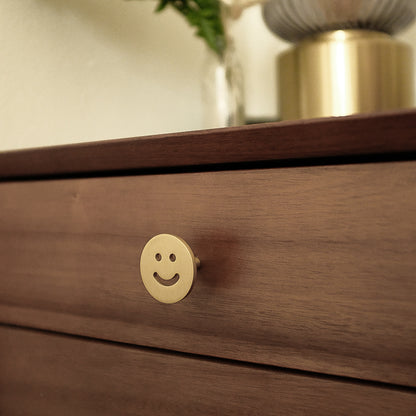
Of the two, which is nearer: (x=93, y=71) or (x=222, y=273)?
(x=222, y=273)

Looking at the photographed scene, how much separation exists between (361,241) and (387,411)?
124mm

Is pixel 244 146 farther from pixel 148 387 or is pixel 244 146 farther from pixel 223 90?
Answer: pixel 223 90

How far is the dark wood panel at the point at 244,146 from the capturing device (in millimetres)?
281

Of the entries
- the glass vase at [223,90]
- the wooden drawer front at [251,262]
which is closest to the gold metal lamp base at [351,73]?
the glass vase at [223,90]

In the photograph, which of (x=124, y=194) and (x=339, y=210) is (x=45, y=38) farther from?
(x=339, y=210)

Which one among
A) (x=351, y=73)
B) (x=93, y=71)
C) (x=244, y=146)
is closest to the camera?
(x=244, y=146)

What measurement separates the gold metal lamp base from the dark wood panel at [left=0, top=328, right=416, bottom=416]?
0.38m

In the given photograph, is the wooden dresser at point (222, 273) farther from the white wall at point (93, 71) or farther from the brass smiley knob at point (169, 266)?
the white wall at point (93, 71)

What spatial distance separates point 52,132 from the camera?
70cm

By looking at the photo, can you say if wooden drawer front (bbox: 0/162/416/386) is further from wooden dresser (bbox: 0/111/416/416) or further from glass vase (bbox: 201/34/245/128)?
glass vase (bbox: 201/34/245/128)

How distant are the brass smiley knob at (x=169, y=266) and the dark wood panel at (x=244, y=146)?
74 mm

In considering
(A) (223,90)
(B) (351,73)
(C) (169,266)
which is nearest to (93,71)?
(A) (223,90)

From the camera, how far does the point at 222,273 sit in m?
0.35

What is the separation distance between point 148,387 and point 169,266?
136 mm
